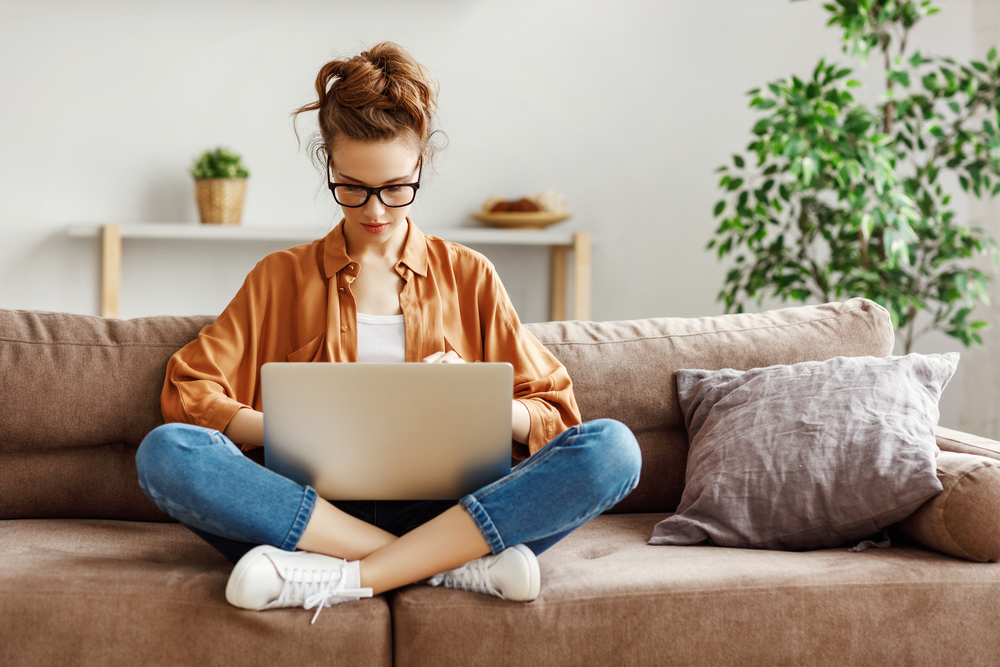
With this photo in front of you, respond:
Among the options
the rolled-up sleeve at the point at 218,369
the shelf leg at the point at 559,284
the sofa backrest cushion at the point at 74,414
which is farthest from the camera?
the shelf leg at the point at 559,284

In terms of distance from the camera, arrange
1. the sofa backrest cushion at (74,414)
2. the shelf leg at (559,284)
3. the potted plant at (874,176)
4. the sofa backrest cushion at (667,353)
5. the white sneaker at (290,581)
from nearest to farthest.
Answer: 1. the white sneaker at (290,581)
2. the sofa backrest cushion at (74,414)
3. the sofa backrest cushion at (667,353)
4. the potted plant at (874,176)
5. the shelf leg at (559,284)

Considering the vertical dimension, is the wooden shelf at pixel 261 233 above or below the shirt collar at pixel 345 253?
below

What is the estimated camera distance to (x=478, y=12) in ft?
9.73

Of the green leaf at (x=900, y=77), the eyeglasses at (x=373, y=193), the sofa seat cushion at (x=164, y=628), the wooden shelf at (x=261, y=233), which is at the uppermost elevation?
the green leaf at (x=900, y=77)

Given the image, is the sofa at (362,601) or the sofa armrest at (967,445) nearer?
the sofa at (362,601)

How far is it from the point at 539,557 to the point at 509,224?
5.76 ft

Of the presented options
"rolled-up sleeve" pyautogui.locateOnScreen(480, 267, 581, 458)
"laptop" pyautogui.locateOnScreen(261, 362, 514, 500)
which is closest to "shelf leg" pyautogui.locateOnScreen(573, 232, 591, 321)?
"rolled-up sleeve" pyautogui.locateOnScreen(480, 267, 581, 458)

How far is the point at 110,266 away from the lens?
271 centimetres

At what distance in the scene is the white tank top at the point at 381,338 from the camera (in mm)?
1451

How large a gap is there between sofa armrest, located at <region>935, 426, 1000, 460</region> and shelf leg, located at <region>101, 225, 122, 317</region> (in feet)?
7.92

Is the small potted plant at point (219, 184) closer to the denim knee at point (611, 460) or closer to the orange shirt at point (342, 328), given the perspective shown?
the orange shirt at point (342, 328)

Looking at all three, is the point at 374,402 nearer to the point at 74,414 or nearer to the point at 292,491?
the point at 292,491

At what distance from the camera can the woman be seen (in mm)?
1092

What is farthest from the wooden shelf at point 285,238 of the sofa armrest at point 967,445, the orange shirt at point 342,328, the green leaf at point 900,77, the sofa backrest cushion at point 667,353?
the sofa armrest at point 967,445
